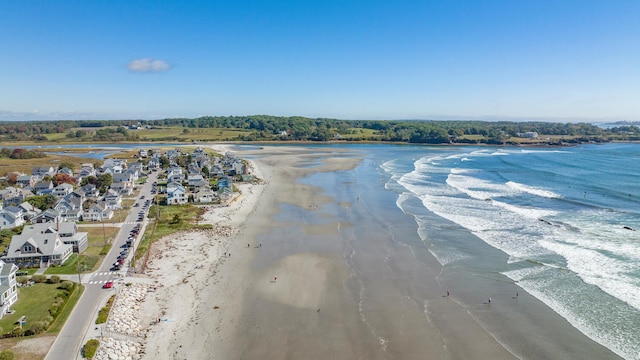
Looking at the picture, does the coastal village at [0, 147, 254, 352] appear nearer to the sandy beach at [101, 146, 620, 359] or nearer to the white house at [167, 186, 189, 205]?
the white house at [167, 186, 189, 205]

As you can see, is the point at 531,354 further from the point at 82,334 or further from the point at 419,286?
the point at 82,334

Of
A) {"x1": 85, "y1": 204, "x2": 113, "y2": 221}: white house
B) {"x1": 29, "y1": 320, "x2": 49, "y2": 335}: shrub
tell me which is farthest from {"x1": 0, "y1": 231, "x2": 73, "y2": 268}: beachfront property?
{"x1": 85, "y1": 204, "x2": 113, "y2": 221}: white house

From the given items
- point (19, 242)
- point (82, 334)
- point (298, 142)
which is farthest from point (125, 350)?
point (298, 142)

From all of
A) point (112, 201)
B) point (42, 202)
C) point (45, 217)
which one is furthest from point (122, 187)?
point (45, 217)

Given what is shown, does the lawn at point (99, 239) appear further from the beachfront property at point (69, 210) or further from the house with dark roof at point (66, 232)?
the beachfront property at point (69, 210)

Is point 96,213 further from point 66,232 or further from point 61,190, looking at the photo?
point 61,190

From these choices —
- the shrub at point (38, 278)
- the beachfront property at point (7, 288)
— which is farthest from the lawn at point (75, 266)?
the beachfront property at point (7, 288)
